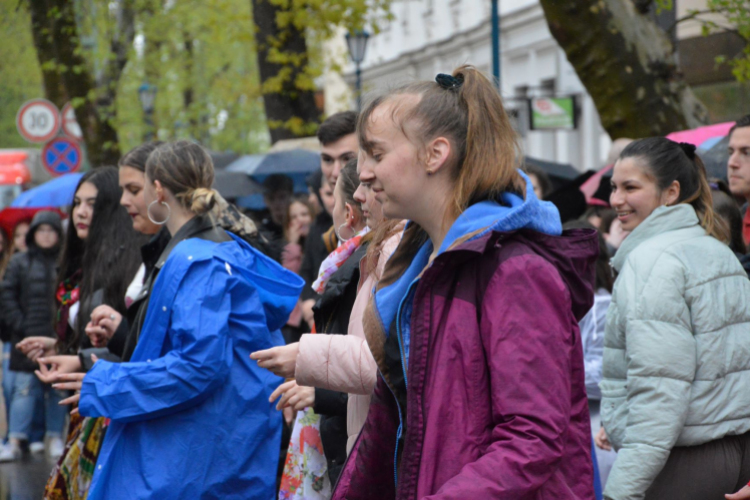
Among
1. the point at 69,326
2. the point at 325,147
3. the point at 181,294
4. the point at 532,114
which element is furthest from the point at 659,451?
the point at 532,114

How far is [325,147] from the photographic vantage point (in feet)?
17.4

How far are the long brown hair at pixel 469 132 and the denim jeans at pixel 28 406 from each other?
27.7ft

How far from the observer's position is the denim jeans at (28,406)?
395 inches

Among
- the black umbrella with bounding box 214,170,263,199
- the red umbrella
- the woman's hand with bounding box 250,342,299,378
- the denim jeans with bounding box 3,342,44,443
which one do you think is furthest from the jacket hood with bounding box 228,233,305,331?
the black umbrella with bounding box 214,170,263,199

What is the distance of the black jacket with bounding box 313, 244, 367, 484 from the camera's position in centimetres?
351

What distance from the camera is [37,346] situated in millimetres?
5387

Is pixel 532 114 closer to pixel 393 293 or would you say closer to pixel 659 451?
pixel 659 451

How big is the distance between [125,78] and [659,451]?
65.9 ft

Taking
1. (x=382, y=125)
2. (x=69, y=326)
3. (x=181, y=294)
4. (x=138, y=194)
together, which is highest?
(x=382, y=125)

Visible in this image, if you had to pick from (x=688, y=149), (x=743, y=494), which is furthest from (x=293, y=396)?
(x=688, y=149)

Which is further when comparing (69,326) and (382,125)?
(69,326)

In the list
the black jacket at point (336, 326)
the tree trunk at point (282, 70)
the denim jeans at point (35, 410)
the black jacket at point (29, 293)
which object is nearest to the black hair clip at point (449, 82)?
the black jacket at point (336, 326)

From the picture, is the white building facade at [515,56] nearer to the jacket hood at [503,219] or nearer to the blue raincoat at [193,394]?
the blue raincoat at [193,394]

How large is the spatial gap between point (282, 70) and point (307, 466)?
12163 millimetres
